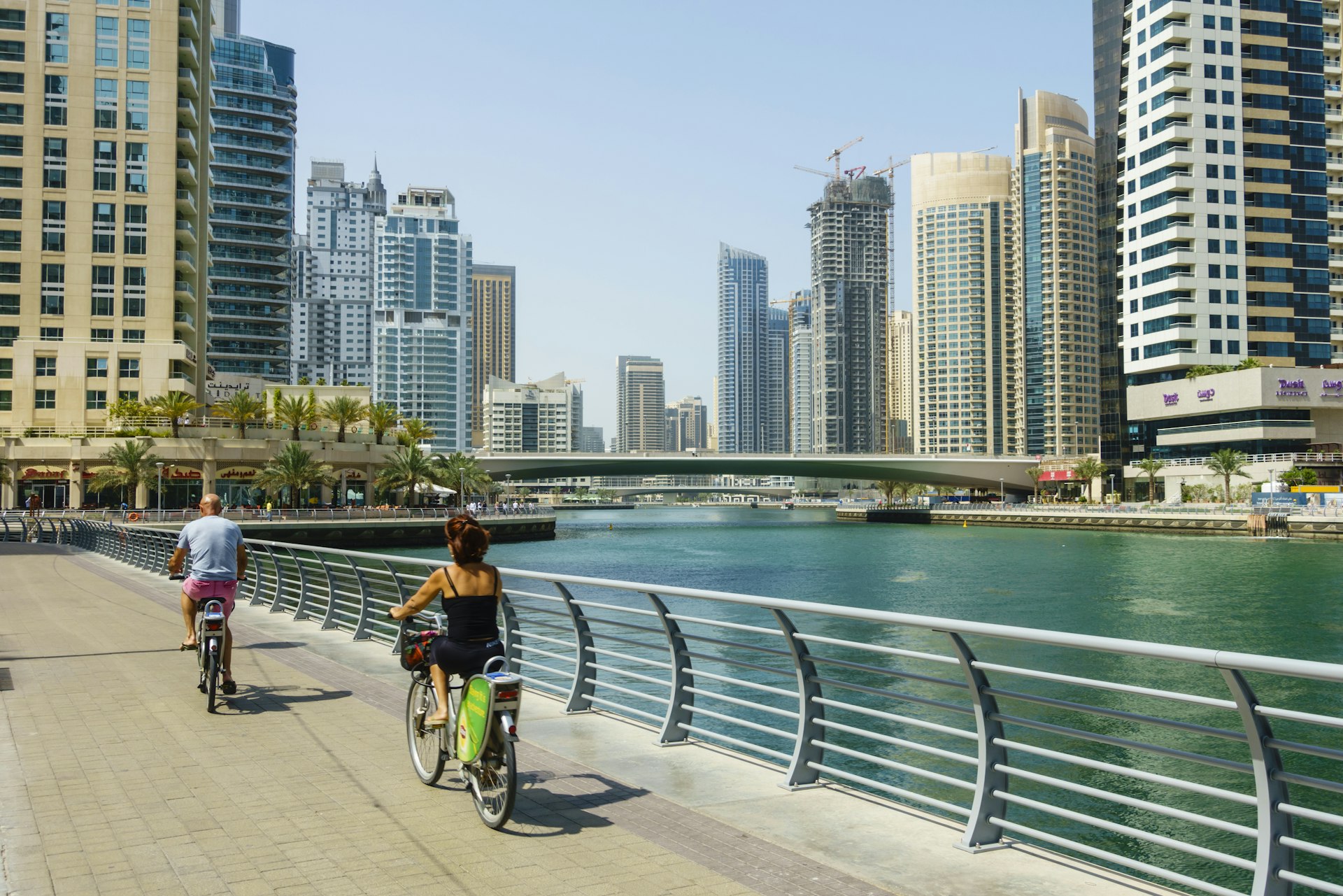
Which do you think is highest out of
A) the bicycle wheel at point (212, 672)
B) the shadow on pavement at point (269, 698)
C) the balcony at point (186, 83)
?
the balcony at point (186, 83)

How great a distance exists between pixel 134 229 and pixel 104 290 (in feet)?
19.6

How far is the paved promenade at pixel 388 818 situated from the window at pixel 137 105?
95.4m

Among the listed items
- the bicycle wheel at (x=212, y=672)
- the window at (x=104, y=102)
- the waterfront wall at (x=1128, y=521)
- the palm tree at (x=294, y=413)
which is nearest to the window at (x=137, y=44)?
the window at (x=104, y=102)

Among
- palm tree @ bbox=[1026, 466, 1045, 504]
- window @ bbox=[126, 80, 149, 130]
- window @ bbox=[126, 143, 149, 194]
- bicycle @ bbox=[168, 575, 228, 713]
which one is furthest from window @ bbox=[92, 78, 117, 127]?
palm tree @ bbox=[1026, 466, 1045, 504]

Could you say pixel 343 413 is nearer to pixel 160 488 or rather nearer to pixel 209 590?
pixel 160 488

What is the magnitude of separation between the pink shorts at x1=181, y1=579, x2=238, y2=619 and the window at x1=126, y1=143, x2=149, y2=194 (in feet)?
311

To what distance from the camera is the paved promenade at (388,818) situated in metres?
6.01

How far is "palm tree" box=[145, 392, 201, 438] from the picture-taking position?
81.5m

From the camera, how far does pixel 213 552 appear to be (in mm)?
11578

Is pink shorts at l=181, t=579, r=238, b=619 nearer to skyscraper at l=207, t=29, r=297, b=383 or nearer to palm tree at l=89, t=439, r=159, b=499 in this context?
palm tree at l=89, t=439, r=159, b=499

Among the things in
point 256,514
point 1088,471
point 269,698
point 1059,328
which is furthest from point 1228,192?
point 269,698

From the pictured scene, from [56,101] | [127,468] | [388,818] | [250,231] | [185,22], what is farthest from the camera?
[250,231]

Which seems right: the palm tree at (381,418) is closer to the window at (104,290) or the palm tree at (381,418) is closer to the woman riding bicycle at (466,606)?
the window at (104,290)

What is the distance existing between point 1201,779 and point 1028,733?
11.4ft
